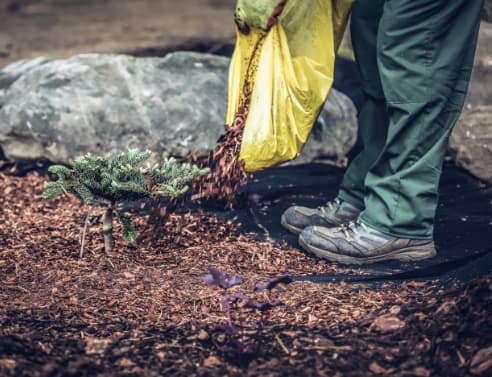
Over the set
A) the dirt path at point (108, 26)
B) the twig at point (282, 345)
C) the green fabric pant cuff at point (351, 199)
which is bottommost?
the dirt path at point (108, 26)

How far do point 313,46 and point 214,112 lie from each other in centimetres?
151

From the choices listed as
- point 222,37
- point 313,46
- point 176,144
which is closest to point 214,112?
point 176,144

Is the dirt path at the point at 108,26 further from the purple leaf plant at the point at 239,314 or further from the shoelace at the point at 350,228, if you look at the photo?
the purple leaf plant at the point at 239,314

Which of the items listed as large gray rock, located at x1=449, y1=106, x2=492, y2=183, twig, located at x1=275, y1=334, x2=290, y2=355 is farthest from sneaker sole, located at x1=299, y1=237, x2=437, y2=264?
large gray rock, located at x1=449, y1=106, x2=492, y2=183

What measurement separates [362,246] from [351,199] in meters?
0.45

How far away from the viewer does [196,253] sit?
2967 millimetres

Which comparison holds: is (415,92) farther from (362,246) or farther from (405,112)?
(362,246)

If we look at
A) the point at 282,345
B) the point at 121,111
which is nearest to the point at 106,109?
the point at 121,111

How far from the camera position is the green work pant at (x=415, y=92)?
8.79 ft

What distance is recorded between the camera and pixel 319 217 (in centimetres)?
338

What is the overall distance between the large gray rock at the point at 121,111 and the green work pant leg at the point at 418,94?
1.57m

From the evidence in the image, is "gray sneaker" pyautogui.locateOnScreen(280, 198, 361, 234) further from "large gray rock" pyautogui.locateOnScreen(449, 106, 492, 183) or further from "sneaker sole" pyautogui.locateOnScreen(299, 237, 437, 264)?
"large gray rock" pyautogui.locateOnScreen(449, 106, 492, 183)

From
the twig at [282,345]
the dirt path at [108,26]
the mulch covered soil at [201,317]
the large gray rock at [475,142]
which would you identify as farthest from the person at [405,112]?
the dirt path at [108,26]

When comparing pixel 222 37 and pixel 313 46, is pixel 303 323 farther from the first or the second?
pixel 222 37
